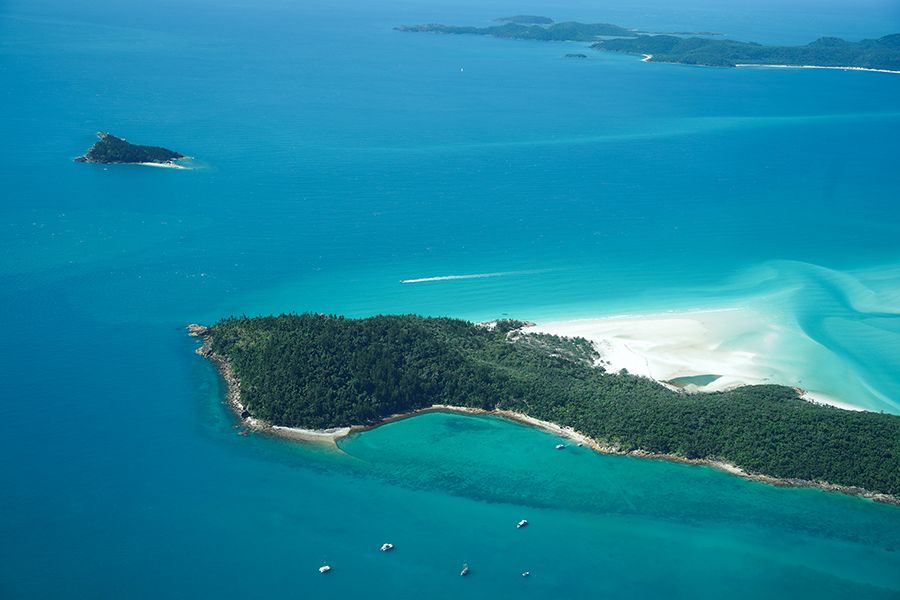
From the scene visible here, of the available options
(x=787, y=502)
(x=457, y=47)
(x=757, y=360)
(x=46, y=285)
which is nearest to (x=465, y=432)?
(x=787, y=502)

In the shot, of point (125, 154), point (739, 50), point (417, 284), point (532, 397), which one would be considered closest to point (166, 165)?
point (125, 154)

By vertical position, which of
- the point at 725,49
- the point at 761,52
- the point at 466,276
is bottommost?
the point at 466,276

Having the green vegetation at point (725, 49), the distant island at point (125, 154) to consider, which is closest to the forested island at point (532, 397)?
the distant island at point (125, 154)

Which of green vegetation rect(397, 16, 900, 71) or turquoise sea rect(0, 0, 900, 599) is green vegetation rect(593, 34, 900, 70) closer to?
green vegetation rect(397, 16, 900, 71)

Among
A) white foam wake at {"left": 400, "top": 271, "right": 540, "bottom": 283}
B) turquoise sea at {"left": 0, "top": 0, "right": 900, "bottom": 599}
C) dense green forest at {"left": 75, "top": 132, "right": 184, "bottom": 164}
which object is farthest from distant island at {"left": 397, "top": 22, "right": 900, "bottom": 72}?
white foam wake at {"left": 400, "top": 271, "right": 540, "bottom": 283}

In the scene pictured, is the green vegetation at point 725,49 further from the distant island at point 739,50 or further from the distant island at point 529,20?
the distant island at point 529,20

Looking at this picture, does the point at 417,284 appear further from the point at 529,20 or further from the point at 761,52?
the point at 529,20

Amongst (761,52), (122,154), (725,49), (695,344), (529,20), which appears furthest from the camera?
(529,20)
